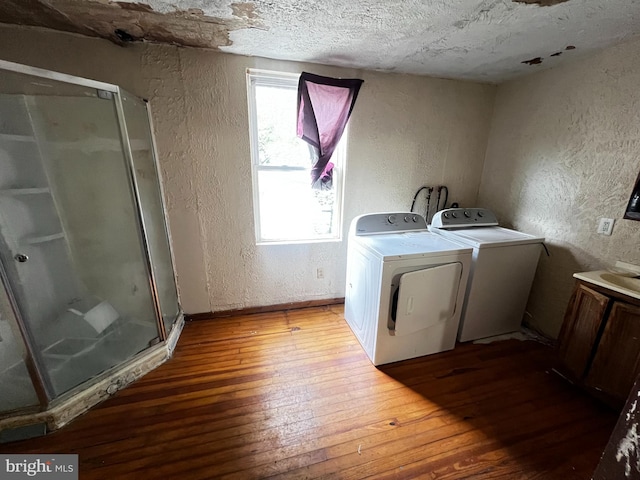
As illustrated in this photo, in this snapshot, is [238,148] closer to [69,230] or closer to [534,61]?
[69,230]

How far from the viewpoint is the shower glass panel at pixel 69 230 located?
1.34 m

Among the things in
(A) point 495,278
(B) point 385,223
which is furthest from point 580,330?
(B) point 385,223

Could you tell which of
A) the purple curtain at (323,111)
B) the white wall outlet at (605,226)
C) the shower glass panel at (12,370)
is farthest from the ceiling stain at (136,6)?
the white wall outlet at (605,226)

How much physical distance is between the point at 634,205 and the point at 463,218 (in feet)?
3.30

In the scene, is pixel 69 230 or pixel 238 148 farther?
pixel 238 148

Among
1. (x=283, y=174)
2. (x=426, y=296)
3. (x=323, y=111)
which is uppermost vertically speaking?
(x=323, y=111)

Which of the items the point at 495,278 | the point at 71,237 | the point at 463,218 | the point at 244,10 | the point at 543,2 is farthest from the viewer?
the point at 463,218

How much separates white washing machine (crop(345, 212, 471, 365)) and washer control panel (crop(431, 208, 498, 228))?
0.28 metres

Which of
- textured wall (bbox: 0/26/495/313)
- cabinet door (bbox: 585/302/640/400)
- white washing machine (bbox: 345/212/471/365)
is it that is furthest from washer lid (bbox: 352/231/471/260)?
cabinet door (bbox: 585/302/640/400)

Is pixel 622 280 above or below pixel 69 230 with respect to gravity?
below

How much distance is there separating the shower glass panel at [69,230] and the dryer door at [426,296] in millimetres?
1788

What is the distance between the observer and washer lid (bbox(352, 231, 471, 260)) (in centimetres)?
172

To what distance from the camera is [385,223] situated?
2.19 m

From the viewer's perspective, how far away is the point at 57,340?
1475mm
